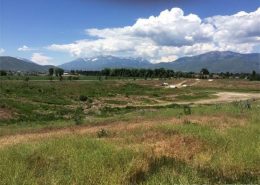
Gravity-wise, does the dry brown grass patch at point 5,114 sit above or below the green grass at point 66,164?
below

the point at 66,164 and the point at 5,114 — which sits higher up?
the point at 66,164

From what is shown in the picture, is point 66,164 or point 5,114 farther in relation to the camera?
point 5,114

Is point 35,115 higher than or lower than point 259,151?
lower

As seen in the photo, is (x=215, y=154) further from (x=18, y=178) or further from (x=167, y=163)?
(x=18, y=178)

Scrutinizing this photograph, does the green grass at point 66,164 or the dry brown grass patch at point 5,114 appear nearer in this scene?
the green grass at point 66,164

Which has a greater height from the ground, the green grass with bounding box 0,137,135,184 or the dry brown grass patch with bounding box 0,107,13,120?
the green grass with bounding box 0,137,135,184

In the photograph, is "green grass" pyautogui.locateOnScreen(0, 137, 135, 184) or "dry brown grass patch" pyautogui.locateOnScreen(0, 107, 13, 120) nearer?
"green grass" pyautogui.locateOnScreen(0, 137, 135, 184)

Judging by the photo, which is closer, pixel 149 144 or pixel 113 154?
pixel 113 154

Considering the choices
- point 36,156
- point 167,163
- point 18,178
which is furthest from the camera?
point 36,156

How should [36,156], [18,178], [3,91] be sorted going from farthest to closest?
[3,91] → [36,156] → [18,178]

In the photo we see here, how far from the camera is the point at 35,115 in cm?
5003

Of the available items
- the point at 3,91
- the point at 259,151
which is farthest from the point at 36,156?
the point at 3,91

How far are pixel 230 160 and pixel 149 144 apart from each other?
3.40 m

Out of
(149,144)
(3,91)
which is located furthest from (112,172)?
(3,91)
